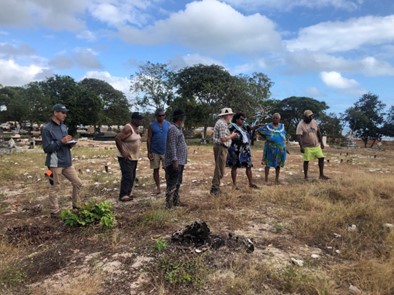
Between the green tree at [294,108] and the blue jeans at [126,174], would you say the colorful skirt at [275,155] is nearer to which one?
the blue jeans at [126,174]

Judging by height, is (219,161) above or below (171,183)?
above

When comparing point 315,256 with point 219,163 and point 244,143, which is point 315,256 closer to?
point 219,163

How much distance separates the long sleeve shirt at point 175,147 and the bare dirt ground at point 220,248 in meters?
0.79

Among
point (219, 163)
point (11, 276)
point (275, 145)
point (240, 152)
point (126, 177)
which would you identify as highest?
point (275, 145)

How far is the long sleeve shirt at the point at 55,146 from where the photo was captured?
4.89 m

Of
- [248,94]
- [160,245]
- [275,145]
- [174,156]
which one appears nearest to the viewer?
[160,245]

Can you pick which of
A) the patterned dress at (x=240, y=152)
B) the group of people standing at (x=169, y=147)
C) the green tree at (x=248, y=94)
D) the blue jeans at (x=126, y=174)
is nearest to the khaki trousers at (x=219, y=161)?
the group of people standing at (x=169, y=147)

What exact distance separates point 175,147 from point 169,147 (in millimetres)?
95

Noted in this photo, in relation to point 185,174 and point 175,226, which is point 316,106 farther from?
point 175,226

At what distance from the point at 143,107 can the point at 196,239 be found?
29.9 metres

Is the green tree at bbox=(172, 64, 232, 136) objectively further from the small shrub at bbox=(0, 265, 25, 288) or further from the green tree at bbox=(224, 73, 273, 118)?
the small shrub at bbox=(0, 265, 25, 288)

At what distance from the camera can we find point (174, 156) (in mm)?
5188

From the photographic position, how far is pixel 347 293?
2.99m

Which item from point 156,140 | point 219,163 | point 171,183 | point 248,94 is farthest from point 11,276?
point 248,94
